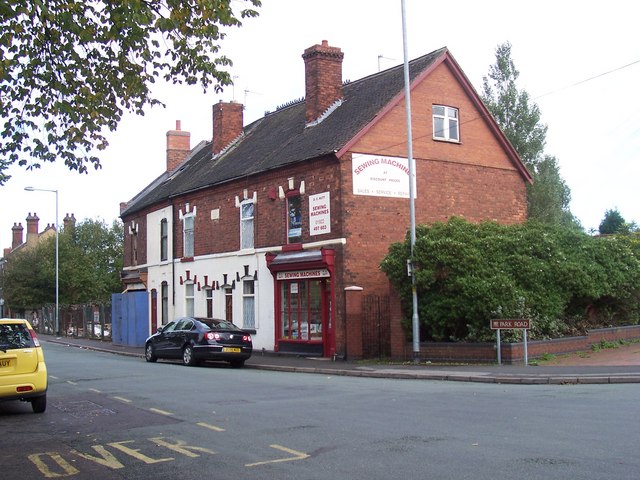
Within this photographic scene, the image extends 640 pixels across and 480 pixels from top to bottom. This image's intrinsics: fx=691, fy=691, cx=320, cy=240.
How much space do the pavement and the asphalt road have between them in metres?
0.68

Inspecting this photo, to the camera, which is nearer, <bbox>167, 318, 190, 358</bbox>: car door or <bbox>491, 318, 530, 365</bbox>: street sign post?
<bbox>491, 318, 530, 365</bbox>: street sign post

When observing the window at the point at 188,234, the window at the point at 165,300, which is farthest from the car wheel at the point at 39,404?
the window at the point at 165,300

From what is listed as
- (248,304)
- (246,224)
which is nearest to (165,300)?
(248,304)

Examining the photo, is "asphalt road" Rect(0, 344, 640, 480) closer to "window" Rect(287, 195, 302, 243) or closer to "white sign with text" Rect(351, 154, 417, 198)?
"white sign with text" Rect(351, 154, 417, 198)

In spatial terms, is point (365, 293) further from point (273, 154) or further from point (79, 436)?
point (79, 436)

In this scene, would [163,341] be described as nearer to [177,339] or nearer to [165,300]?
[177,339]

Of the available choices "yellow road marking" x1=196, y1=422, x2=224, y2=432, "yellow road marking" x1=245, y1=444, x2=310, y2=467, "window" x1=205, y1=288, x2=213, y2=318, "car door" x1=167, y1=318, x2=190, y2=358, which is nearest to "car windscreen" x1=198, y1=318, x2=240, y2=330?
"car door" x1=167, y1=318, x2=190, y2=358

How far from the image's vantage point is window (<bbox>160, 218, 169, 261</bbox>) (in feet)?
113

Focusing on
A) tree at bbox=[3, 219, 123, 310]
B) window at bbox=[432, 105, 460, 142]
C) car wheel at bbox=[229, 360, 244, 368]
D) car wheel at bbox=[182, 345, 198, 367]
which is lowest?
car wheel at bbox=[229, 360, 244, 368]

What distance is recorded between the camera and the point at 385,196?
23.7m

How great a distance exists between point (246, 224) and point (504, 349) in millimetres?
12867

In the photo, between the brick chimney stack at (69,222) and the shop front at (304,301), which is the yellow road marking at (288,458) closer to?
the shop front at (304,301)

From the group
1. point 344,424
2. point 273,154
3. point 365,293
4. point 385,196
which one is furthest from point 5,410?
point 273,154

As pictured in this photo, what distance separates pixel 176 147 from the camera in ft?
135
